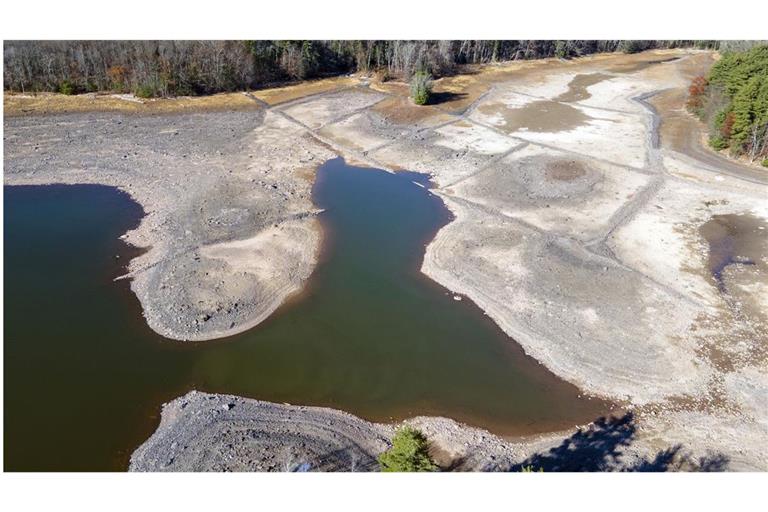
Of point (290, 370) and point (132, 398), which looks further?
point (290, 370)

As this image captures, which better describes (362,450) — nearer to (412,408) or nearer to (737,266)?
(412,408)

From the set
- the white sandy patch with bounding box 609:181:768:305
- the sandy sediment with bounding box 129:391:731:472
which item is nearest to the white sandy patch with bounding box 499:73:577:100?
the white sandy patch with bounding box 609:181:768:305

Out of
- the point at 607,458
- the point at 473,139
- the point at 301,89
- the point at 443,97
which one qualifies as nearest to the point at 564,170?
the point at 473,139

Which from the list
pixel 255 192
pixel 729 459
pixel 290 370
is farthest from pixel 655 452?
pixel 255 192

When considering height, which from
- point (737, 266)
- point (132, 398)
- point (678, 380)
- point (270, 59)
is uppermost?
point (270, 59)

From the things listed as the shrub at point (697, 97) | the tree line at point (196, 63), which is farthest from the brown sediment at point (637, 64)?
the tree line at point (196, 63)

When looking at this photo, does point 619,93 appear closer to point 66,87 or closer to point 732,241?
point 732,241

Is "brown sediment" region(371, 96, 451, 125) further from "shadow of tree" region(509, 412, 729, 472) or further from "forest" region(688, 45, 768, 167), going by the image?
"shadow of tree" region(509, 412, 729, 472)

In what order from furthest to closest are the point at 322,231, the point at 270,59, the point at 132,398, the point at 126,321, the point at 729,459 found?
the point at 270,59 → the point at 322,231 → the point at 126,321 → the point at 132,398 → the point at 729,459
